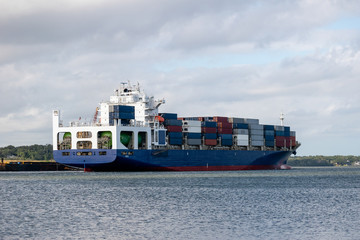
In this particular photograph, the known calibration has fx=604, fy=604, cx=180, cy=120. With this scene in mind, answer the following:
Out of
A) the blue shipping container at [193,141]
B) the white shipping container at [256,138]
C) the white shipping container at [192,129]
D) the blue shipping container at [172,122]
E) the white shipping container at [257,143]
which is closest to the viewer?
the blue shipping container at [172,122]

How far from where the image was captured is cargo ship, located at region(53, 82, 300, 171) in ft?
301

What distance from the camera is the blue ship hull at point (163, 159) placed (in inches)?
3558

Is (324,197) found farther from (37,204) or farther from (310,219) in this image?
(37,204)

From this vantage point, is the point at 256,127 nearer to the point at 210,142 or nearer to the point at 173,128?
the point at 210,142

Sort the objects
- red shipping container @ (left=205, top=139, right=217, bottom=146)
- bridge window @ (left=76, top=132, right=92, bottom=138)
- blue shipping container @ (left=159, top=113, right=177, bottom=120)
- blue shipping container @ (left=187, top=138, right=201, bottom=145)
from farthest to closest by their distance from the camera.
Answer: red shipping container @ (left=205, top=139, right=217, bottom=146), blue shipping container @ (left=187, top=138, right=201, bottom=145), blue shipping container @ (left=159, top=113, right=177, bottom=120), bridge window @ (left=76, top=132, right=92, bottom=138)

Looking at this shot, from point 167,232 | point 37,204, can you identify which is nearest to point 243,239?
point 167,232

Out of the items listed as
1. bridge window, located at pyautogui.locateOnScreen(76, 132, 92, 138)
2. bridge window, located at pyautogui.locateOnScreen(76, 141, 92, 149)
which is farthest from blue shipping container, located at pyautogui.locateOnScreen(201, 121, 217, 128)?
bridge window, located at pyautogui.locateOnScreen(76, 141, 92, 149)

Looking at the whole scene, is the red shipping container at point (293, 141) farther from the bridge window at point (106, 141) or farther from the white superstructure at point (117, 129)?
the bridge window at point (106, 141)

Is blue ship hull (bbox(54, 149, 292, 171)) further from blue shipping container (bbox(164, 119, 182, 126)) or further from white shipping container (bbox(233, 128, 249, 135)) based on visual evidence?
blue shipping container (bbox(164, 119, 182, 126))

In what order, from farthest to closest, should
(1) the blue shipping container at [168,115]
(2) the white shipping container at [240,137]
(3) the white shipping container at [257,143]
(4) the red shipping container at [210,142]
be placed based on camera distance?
(3) the white shipping container at [257,143] → (2) the white shipping container at [240,137] → (4) the red shipping container at [210,142] → (1) the blue shipping container at [168,115]

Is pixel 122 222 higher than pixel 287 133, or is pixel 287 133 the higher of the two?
pixel 287 133

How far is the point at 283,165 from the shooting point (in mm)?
134000

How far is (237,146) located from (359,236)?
86.4m

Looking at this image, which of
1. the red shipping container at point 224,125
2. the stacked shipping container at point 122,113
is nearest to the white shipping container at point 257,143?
the red shipping container at point 224,125
